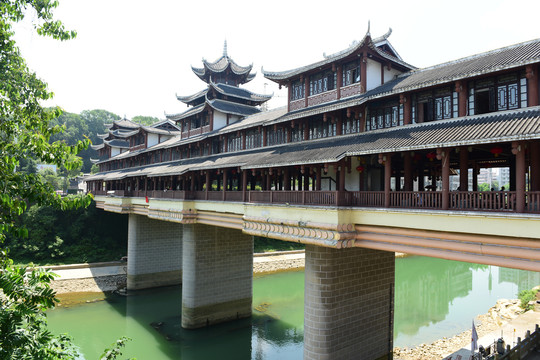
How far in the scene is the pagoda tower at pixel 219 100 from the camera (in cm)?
2955

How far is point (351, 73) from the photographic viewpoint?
56.3 feet

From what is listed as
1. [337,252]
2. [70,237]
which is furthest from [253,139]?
[70,237]

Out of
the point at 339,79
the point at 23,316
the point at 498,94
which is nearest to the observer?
the point at 23,316

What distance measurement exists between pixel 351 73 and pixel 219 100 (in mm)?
16427

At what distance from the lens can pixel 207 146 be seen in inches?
1142

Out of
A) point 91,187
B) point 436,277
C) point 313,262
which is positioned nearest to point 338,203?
point 313,262

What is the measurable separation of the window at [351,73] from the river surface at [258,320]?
14.3 meters

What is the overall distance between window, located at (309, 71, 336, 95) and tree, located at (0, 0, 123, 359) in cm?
1324

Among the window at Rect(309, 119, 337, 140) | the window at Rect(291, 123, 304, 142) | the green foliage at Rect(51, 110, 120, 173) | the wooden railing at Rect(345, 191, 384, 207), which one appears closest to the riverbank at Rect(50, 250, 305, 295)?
the window at Rect(291, 123, 304, 142)

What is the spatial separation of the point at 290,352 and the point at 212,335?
16.2 feet

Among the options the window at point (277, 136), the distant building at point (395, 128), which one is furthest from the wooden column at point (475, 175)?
the window at point (277, 136)

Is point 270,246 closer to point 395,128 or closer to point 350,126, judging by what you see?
point 350,126

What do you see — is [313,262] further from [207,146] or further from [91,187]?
[91,187]

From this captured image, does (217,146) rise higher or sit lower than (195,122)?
lower
